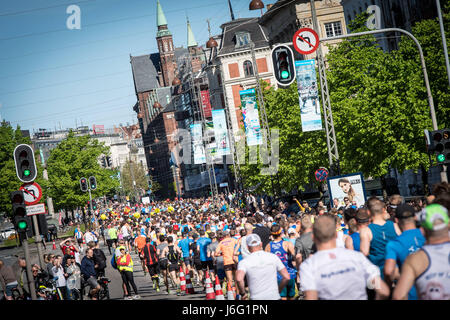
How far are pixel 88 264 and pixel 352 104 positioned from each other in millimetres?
22908

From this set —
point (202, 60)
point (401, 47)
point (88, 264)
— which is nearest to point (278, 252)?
point (88, 264)

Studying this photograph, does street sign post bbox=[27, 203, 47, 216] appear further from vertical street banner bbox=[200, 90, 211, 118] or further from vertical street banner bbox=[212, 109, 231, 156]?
vertical street banner bbox=[200, 90, 211, 118]

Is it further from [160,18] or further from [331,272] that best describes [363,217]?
[160,18]

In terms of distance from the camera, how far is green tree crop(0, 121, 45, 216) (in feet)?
197

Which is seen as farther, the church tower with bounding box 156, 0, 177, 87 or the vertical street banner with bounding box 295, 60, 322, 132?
the church tower with bounding box 156, 0, 177, 87

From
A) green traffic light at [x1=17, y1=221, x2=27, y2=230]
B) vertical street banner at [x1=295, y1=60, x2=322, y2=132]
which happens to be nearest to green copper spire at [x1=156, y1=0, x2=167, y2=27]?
vertical street banner at [x1=295, y1=60, x2=322, y2=132]

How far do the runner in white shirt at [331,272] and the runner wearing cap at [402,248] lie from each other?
3.16 feet

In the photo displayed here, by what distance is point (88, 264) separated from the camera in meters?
17.6

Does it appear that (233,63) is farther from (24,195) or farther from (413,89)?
(24,195)

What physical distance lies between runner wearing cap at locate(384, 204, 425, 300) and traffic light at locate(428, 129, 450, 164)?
448 inches

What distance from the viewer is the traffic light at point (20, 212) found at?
14.2m

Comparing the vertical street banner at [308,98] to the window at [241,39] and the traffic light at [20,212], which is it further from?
the window at [241,39]

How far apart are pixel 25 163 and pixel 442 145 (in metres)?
10.3

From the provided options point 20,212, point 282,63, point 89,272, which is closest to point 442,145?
point 282,63
